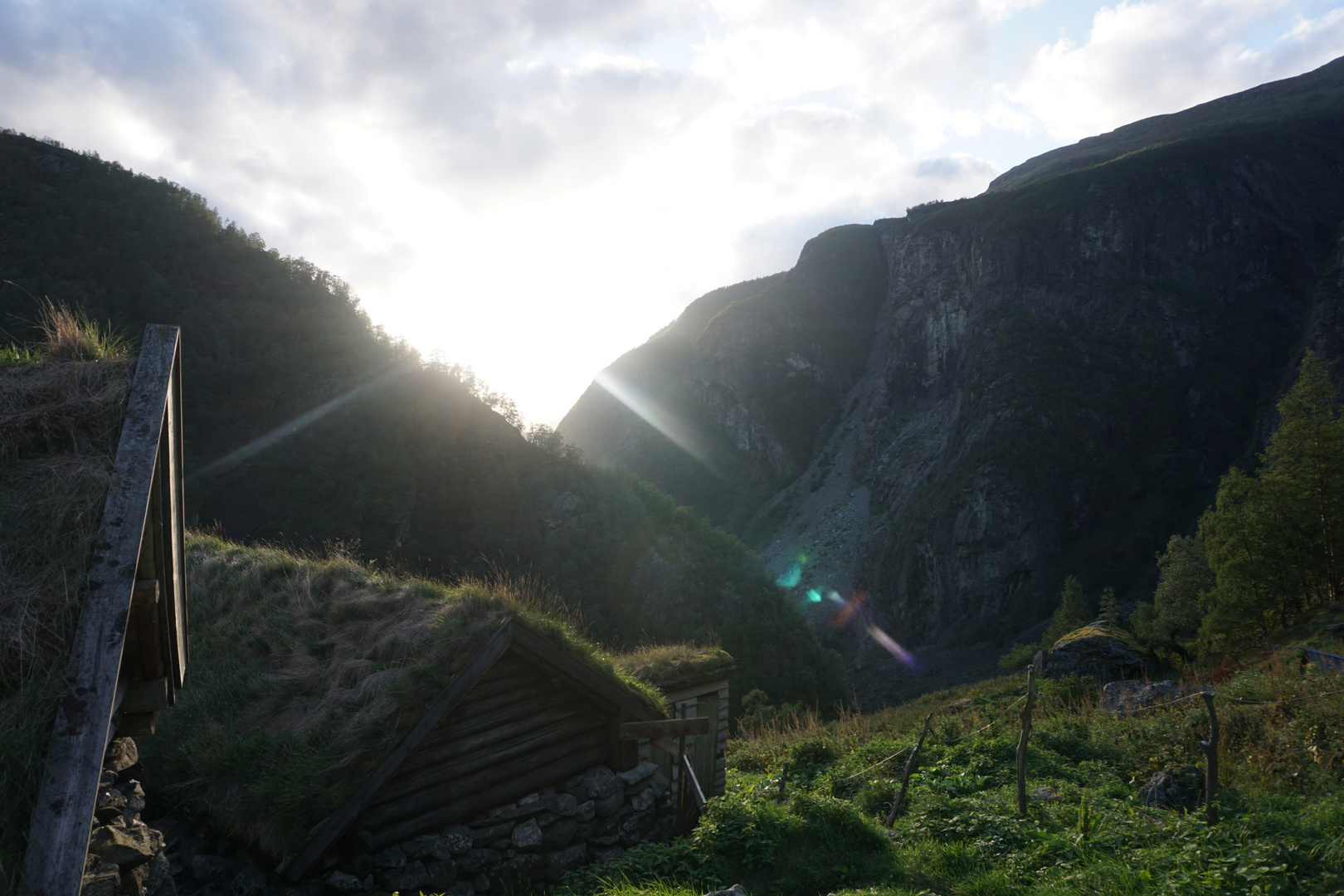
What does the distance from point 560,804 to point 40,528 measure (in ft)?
20.3

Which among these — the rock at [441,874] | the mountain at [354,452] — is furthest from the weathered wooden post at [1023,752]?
the mountain at [354,452]

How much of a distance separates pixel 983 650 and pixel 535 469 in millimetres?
38632

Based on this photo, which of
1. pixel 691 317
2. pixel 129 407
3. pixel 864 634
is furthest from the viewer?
pixel 691 317

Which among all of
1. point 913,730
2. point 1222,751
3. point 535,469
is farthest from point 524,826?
point 535,469

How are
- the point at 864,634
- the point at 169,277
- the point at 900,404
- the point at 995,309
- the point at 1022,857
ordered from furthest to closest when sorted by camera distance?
the point at 900,404 < the point at 995,309 < the point at 864,634 < the point at 169,277 < the point at 1022,857

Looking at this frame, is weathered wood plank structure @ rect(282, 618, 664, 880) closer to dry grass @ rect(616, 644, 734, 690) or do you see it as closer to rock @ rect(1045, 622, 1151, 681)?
dry grass @ rect(616, 644, 734, 690)

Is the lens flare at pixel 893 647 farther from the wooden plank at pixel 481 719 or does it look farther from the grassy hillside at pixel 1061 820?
the wooden plank at pixel 481 719

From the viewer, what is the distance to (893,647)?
2398 inches


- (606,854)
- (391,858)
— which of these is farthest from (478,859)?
(606,854)

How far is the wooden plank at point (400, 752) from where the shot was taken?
234 inches

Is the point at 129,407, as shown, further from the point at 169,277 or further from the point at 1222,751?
the point at 169,277

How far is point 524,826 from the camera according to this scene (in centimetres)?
732

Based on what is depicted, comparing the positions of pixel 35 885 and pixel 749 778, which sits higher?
pixel 35 885

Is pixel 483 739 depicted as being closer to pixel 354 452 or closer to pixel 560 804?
pixel 560 804
